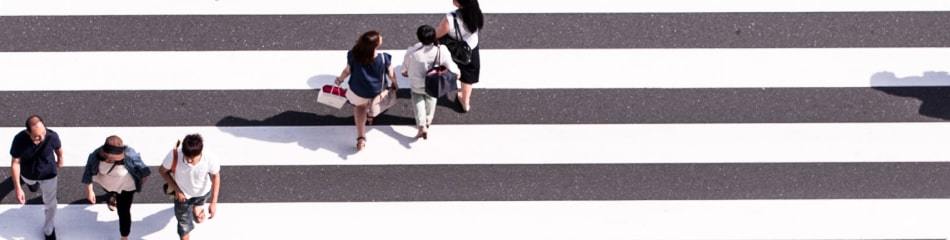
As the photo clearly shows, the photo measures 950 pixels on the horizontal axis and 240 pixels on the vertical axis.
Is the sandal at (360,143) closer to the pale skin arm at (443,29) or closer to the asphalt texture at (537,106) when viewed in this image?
the asphalt texture at (537,106)

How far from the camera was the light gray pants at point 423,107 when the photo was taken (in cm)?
832

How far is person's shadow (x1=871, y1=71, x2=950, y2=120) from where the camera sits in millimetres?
9008

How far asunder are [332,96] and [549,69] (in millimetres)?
1877

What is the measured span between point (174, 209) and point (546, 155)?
295 cm

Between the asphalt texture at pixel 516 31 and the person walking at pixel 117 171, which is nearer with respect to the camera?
the person walking at pixel 117 171

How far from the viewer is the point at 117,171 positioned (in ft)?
25.1

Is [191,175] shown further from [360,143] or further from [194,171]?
[360,143]

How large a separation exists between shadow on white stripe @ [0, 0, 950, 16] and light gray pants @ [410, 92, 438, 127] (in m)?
1.17

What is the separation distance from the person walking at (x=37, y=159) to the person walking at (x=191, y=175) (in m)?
0.89

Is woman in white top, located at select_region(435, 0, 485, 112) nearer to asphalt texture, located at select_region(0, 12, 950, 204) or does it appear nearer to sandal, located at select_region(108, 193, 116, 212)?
asphalt texture, located at select_region(0, 12, 950, 204)

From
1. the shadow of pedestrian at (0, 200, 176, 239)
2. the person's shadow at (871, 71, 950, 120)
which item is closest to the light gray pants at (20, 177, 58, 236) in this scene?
the shadow of pedestrian at (0, 200, 176, 239)

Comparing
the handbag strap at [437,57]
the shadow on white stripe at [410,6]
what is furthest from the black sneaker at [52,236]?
the handbag strap at [437,57]

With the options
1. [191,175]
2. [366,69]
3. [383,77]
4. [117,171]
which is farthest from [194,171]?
[383,77]

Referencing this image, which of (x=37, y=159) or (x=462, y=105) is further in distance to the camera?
→ (x=462, y=105)
